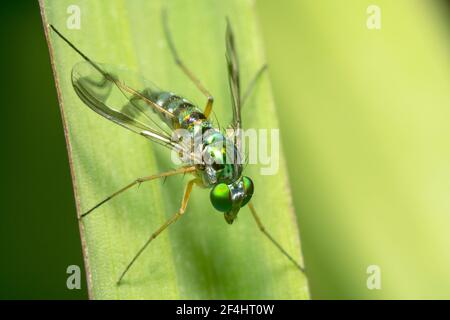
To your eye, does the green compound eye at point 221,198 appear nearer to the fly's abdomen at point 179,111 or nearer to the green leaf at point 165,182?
the green leaf at point 165,182

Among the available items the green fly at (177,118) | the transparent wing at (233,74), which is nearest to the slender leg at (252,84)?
the green fly at (177,118)

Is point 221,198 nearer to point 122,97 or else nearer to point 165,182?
point 165,182

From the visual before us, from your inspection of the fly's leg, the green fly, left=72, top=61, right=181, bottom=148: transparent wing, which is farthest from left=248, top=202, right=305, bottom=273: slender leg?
the fly's leg

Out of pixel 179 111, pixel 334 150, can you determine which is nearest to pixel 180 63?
pixel 179 111

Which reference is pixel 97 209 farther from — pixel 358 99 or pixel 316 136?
pixel 358 99

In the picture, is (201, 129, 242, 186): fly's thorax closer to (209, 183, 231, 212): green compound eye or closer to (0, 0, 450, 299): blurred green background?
(209, 183, 231, 212): green compound eye
